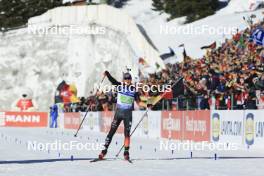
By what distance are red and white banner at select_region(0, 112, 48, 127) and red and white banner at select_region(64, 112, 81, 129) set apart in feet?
19.7

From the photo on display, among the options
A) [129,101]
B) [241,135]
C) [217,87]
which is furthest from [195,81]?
[129,101]

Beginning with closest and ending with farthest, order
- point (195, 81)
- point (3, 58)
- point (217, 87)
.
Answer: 1. point (217, 87)
2. point (195, 81)
3. point (3, 58)

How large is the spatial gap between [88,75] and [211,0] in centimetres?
1551

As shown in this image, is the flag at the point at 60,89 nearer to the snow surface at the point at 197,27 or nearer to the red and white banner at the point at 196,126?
the snow surface at the point at 197,27

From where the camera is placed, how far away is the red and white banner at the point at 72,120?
1757 inches

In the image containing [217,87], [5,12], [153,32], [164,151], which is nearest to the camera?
[164,151]

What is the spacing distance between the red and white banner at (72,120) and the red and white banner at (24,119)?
599 cm

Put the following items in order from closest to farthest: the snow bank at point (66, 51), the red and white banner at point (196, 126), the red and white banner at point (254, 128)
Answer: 1. the red and white banner at point (254, 128)
2. the red and white banner at point (196, 126)
3. the snow bank at point (66, 51)

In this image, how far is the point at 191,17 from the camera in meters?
68.2

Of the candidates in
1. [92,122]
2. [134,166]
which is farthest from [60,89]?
[134,166]

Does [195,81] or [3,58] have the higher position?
[3,58]

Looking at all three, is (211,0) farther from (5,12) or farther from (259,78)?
(259,78)

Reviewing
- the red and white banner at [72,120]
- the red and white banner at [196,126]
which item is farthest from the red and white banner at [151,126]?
the red and white banner at [72,120]

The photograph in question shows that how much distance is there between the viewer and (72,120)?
46281 mm
